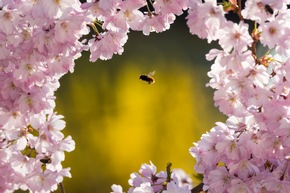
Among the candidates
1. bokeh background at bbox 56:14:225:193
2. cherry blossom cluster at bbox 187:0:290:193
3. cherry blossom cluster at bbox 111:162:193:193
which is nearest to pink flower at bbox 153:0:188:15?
cherry blossom cluster at bbox 187:0:290:193

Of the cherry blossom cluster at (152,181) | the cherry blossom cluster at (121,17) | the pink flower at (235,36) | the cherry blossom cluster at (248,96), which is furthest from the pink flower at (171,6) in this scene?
the cherry blossom cluster at (152,181)

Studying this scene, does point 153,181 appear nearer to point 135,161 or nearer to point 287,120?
point 287,120

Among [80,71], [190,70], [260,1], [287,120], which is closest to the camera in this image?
[260,1]

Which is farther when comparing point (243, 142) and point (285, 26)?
point (243, 142)

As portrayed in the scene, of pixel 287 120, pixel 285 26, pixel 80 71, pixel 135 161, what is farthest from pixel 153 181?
pixel 80 71

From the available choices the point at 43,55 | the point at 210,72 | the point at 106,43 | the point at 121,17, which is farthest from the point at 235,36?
the point at 43,55

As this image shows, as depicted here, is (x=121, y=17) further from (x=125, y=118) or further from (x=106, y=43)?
(x=125, y=118)
